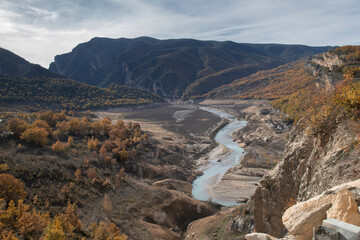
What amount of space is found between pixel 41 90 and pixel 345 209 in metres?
158

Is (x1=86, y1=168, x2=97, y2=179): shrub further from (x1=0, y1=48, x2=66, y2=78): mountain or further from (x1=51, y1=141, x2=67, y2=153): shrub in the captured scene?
(x1=0, y1=48, x2=66, y2=78): mountain

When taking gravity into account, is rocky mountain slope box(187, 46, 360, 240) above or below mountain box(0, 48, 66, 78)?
below

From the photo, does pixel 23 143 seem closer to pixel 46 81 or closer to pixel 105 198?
pixel 105 198

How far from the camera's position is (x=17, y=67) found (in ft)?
557

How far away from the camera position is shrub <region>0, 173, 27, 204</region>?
26956mm

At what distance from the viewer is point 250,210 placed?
27.6 m

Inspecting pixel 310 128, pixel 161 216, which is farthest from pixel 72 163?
pixel 310 128

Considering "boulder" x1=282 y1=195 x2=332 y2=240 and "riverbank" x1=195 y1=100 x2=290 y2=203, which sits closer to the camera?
"boulder" x1=282 y1=195 x2=332 y2=240

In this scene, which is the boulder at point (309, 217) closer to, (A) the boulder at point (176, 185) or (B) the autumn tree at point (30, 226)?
(B) the autumn tree at point (30, 226)

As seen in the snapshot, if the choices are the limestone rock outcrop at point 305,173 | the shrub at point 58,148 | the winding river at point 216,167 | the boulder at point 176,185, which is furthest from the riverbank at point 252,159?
the shrub at point 58,148

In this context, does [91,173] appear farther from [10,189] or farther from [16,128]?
[16,128]

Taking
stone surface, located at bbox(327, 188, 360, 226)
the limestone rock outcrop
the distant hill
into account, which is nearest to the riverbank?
the limestone rock outcrop

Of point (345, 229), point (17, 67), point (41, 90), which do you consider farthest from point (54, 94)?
point (345, 229)

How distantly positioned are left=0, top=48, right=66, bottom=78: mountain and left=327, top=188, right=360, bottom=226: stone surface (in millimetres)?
189289
